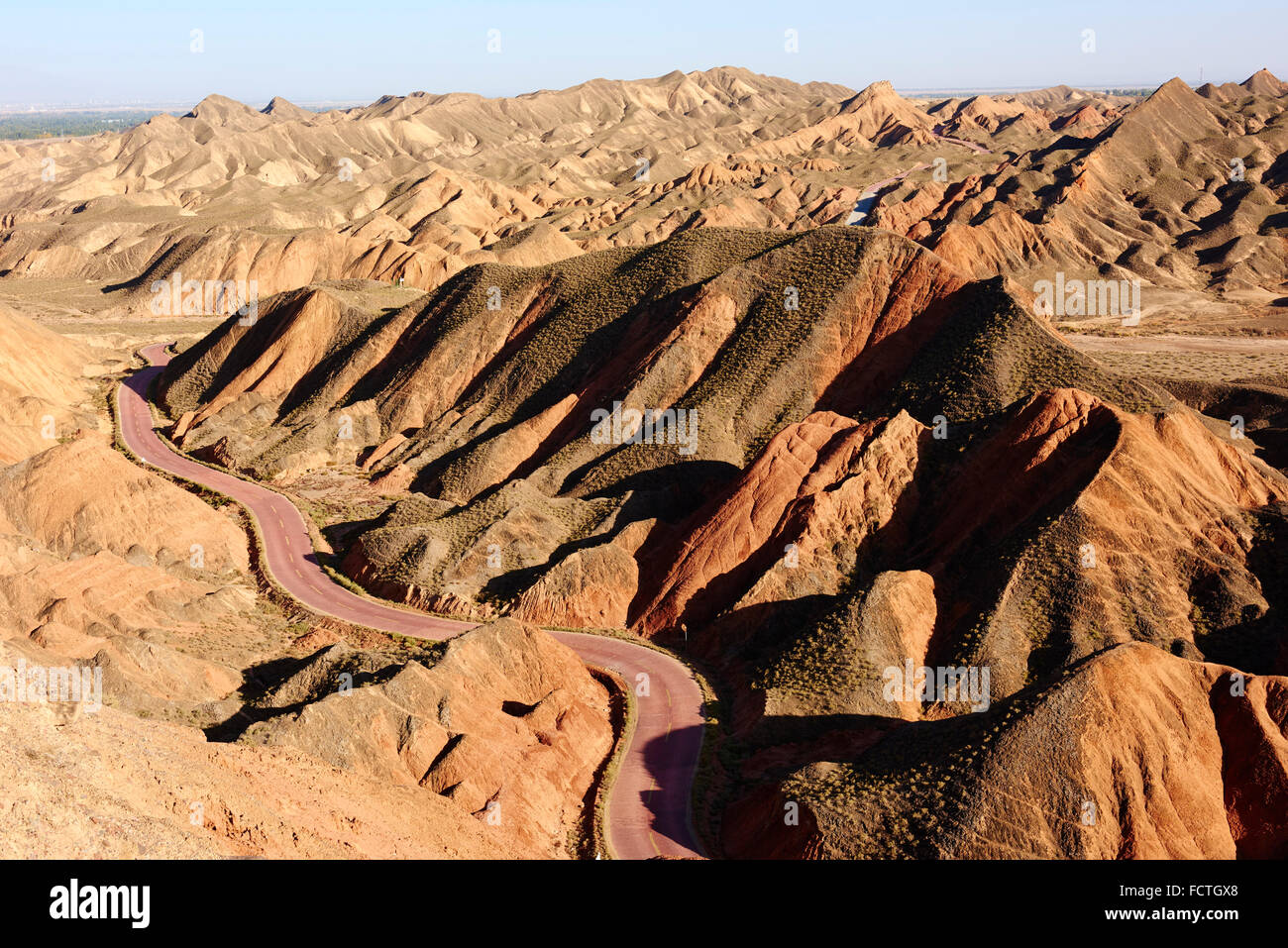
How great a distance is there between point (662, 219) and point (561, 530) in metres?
124

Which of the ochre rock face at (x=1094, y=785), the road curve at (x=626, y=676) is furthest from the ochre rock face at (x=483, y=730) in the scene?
the ochre rock face at (x=1094, y=785)

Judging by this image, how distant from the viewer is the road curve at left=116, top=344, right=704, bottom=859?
114 feet

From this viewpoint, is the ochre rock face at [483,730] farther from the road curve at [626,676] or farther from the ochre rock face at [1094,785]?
the ochre rock face at [1094,785]

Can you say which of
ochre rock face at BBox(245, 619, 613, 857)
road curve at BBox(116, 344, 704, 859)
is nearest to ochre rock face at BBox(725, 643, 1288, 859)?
road curve at BBox(116, 344, 704, 859)

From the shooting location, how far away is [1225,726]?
3200 centimetres

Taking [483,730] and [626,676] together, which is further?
[626,676]

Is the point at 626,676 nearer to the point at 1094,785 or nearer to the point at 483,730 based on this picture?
A: the point at 483,730

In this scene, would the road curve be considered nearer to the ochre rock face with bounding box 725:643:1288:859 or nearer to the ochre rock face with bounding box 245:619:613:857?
the ochre rock face with bounding box 245:619:613:857

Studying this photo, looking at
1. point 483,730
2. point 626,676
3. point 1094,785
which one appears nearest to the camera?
point 1094,785

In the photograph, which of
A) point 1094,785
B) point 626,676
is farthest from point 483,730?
point 1094,785

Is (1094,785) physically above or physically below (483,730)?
above

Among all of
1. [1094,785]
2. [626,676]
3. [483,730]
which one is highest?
[1094,785]

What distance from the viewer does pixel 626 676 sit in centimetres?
4488

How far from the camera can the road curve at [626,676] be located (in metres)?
34.8
